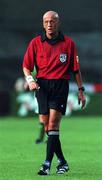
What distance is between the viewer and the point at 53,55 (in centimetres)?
1077

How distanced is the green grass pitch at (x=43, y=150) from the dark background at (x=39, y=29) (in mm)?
2307

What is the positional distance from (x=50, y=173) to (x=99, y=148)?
4567 millimetres

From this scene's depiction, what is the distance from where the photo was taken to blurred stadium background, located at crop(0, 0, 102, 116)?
2681 centimetres

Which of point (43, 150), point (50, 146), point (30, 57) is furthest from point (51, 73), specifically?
point (43, 150)

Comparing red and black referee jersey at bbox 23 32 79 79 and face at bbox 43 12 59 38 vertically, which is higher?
face at bbox 43 12 59 38

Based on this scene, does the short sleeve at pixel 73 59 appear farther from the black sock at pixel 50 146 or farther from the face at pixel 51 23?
the black sock at pixel 50 146

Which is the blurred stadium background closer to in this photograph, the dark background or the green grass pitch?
the dark background

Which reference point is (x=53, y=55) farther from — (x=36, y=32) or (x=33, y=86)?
(x=36, y=32)

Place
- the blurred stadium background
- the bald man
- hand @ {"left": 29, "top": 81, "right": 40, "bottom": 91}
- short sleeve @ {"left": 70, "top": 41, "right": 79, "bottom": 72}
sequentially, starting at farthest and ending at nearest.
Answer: the blurred stadium background, short sleeve @ {"left": 70, "top": 41, "right": 79, "bottom": 72}, the bald man, hand @ {"left": 29, "top": 81, "right": 40, "bottom": 91}

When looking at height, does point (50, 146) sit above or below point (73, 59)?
below

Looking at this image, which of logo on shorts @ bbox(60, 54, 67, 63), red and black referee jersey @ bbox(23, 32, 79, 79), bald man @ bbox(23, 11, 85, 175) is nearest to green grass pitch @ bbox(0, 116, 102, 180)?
bald man @ bbox(23, 11, 85, 175)

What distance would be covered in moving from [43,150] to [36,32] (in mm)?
12286

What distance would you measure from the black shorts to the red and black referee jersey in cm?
8

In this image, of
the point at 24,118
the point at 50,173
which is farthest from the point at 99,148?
the point at 24,118
